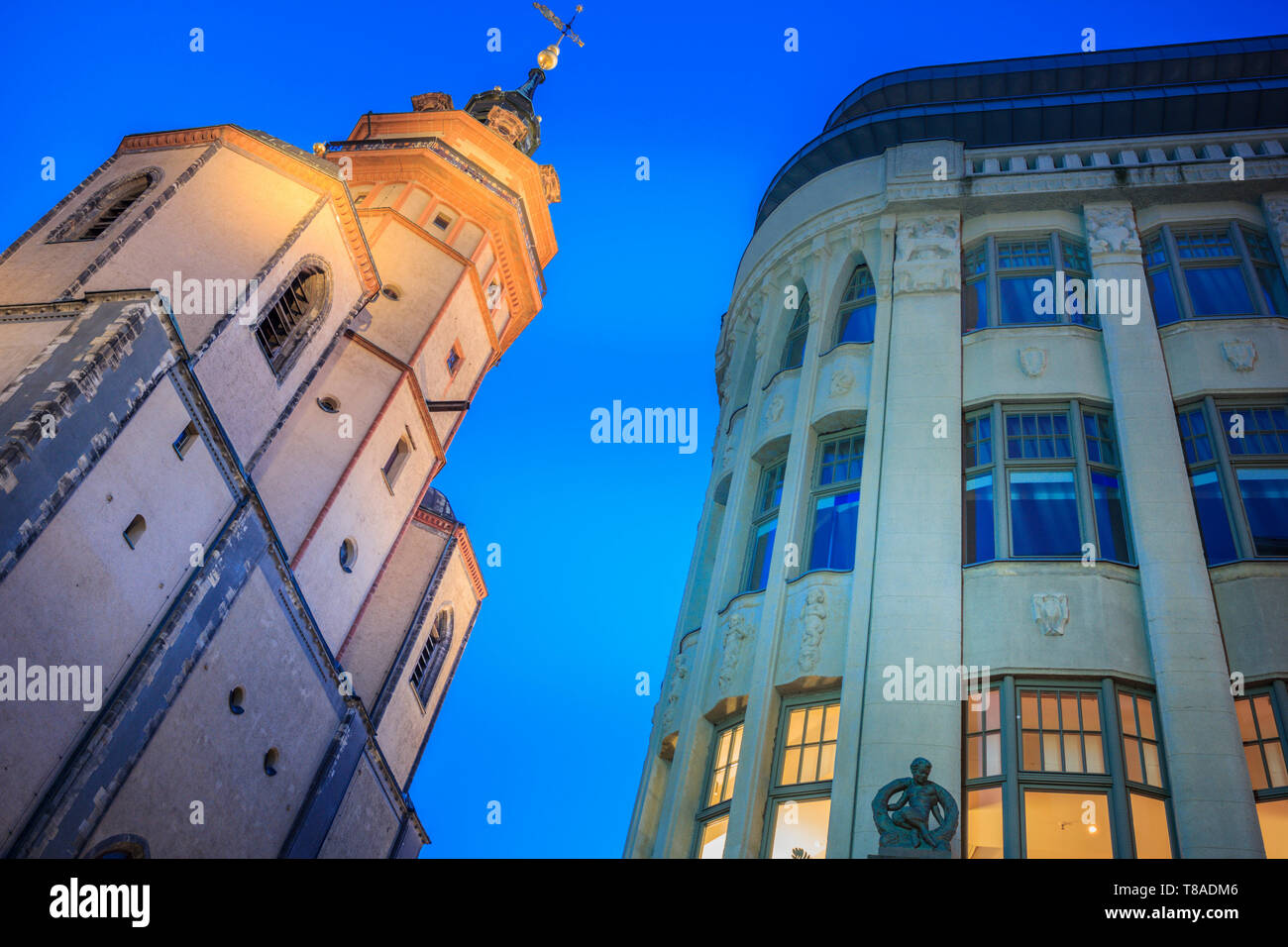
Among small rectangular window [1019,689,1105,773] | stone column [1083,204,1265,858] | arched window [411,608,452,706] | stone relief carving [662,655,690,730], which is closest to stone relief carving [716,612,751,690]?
stone relief carving [662,655,690,730]

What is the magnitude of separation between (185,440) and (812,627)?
15.0 meters

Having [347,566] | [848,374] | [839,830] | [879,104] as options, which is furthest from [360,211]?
[839,830]

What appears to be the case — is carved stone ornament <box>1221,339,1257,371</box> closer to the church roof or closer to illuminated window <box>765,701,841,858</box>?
the church roof

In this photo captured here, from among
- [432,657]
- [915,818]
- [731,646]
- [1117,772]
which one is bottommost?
[915,818]

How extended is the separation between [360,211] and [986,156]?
24.0 meters

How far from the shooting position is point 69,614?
62.2ft

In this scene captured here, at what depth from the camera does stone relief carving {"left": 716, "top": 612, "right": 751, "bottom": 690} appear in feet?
50.5

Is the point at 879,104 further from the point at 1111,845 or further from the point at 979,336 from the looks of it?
the point at 1111,845

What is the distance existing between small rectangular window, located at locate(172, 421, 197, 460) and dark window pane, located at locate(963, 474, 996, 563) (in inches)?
641

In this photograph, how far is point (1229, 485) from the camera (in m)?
15.1

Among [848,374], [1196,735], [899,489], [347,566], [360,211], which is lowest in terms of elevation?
[1196,735]

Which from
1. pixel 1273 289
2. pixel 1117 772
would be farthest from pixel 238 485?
pixel 1273 289

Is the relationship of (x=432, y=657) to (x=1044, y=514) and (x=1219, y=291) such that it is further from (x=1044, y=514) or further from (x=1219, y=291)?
(x=1219, y=291)
